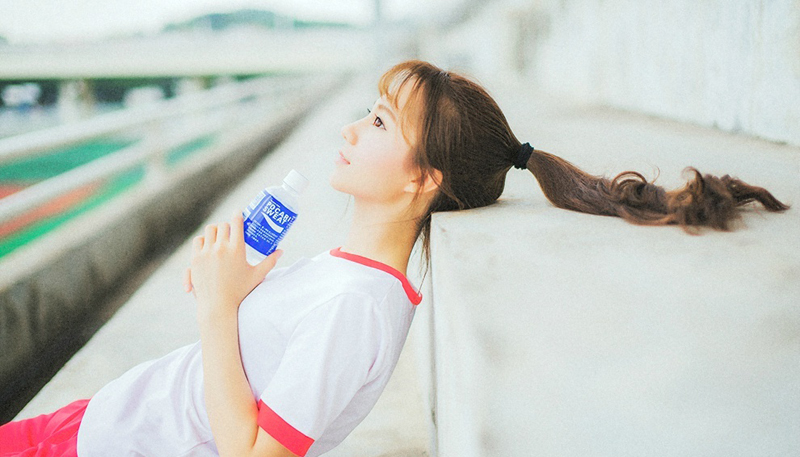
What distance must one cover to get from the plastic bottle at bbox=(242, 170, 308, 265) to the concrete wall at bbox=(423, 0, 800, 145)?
250cm

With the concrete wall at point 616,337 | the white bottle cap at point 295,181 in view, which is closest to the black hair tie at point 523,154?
the concrete wall at point 616,337

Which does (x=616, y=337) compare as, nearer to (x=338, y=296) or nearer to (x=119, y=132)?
(x=338, y=296)

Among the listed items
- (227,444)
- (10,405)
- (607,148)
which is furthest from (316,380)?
(607,148)

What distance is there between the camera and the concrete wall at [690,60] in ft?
9.30

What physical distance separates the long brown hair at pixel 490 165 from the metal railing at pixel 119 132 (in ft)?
6.55

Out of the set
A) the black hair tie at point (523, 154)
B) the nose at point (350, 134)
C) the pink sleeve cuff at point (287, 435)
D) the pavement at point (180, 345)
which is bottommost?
the pavement at point (180, 345)

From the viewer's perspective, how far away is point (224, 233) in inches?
49.2

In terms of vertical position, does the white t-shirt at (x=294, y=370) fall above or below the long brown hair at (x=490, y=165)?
below

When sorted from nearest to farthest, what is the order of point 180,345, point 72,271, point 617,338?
point 617,338
point 180,345
point 72,271

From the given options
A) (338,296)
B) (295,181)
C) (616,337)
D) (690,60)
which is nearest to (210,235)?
(295,181)

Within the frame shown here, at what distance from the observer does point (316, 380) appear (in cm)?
104

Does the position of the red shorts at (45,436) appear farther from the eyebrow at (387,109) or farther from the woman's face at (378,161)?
the eyebrow at (387,109)

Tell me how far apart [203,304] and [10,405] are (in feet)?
4.96

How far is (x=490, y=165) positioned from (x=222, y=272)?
0.64m
